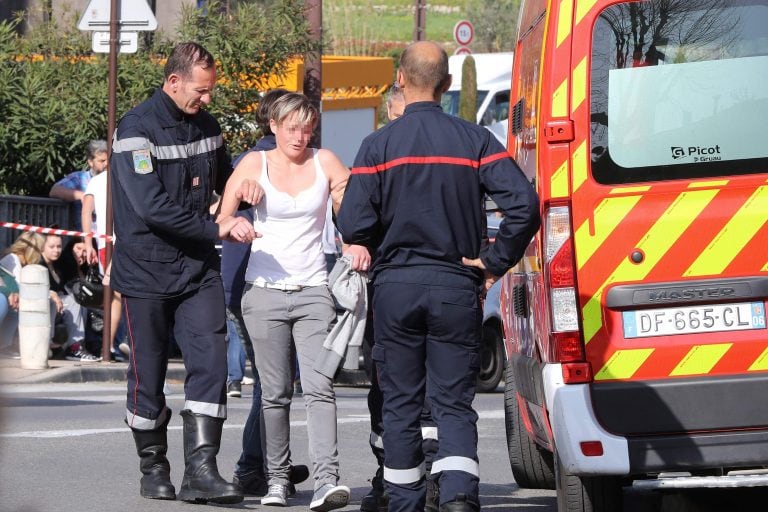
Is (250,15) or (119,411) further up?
(250,15)

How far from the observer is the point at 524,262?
264 inches

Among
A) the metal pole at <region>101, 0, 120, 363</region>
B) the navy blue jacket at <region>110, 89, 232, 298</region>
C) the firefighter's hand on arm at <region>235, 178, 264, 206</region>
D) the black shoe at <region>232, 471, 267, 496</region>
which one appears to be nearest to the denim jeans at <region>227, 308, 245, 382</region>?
the metal pole at <region>101, 0, 120, 363</region>

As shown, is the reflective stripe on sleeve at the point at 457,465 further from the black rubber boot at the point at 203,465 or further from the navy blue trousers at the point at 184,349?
the navy blue trousers at the point at 184,349

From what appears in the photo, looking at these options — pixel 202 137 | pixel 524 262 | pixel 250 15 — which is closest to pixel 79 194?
pixel 250 15

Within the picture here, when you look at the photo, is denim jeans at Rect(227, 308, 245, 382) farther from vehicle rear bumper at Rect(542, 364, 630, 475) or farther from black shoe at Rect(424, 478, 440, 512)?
vehicle rear bumper at Rect(542, 364, 630, 475)

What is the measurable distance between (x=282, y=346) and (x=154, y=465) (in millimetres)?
812

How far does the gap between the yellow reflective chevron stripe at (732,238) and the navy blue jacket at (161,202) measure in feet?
7.23

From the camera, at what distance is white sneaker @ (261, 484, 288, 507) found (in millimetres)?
7156

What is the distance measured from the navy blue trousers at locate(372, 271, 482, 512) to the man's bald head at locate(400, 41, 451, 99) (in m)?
0.74

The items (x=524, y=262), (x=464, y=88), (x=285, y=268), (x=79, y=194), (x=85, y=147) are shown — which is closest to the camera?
(x=524, y=262)

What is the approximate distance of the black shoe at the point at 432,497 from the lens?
22.1 ft

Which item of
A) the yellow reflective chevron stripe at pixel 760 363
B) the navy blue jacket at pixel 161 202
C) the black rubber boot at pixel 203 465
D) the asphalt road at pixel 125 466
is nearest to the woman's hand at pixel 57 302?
the asphalt road at pixel 125 466

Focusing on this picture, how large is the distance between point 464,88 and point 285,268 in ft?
81.5

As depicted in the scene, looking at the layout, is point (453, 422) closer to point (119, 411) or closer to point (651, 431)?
point (651, 431)
